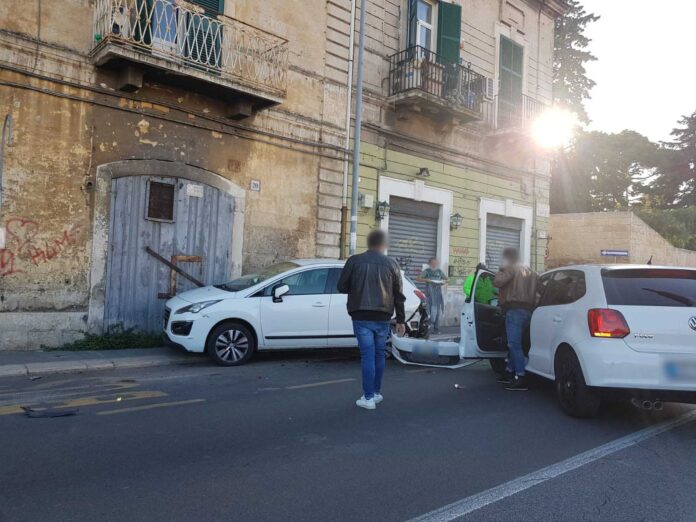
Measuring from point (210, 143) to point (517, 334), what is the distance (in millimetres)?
7084

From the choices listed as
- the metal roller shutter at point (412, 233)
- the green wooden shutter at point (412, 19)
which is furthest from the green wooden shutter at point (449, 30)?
the metal roller shutter at point (412, 233)

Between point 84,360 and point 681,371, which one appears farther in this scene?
point 84,360

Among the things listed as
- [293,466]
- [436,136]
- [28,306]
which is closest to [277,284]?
[28,306]

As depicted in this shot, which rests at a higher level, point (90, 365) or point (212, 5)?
point (212, 5)

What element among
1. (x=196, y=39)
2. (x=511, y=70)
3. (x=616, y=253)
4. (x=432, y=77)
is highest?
(x=511, y=70)

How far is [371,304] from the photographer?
18.7 ft

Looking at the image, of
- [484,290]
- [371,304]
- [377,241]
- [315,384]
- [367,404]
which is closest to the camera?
[371,304]

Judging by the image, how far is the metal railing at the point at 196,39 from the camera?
9414mm

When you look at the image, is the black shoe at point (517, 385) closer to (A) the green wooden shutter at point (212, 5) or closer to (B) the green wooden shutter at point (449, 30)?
(A) the green wooden shutter at point (212, 5)

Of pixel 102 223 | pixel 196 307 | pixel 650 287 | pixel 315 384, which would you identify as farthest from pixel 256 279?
pixel 650 287

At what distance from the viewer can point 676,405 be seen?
647cm

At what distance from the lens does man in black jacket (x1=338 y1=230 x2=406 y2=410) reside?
575 cm

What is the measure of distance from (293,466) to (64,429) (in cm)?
212

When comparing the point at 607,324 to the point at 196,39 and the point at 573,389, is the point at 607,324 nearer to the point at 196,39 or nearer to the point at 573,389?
the point at 573,389
